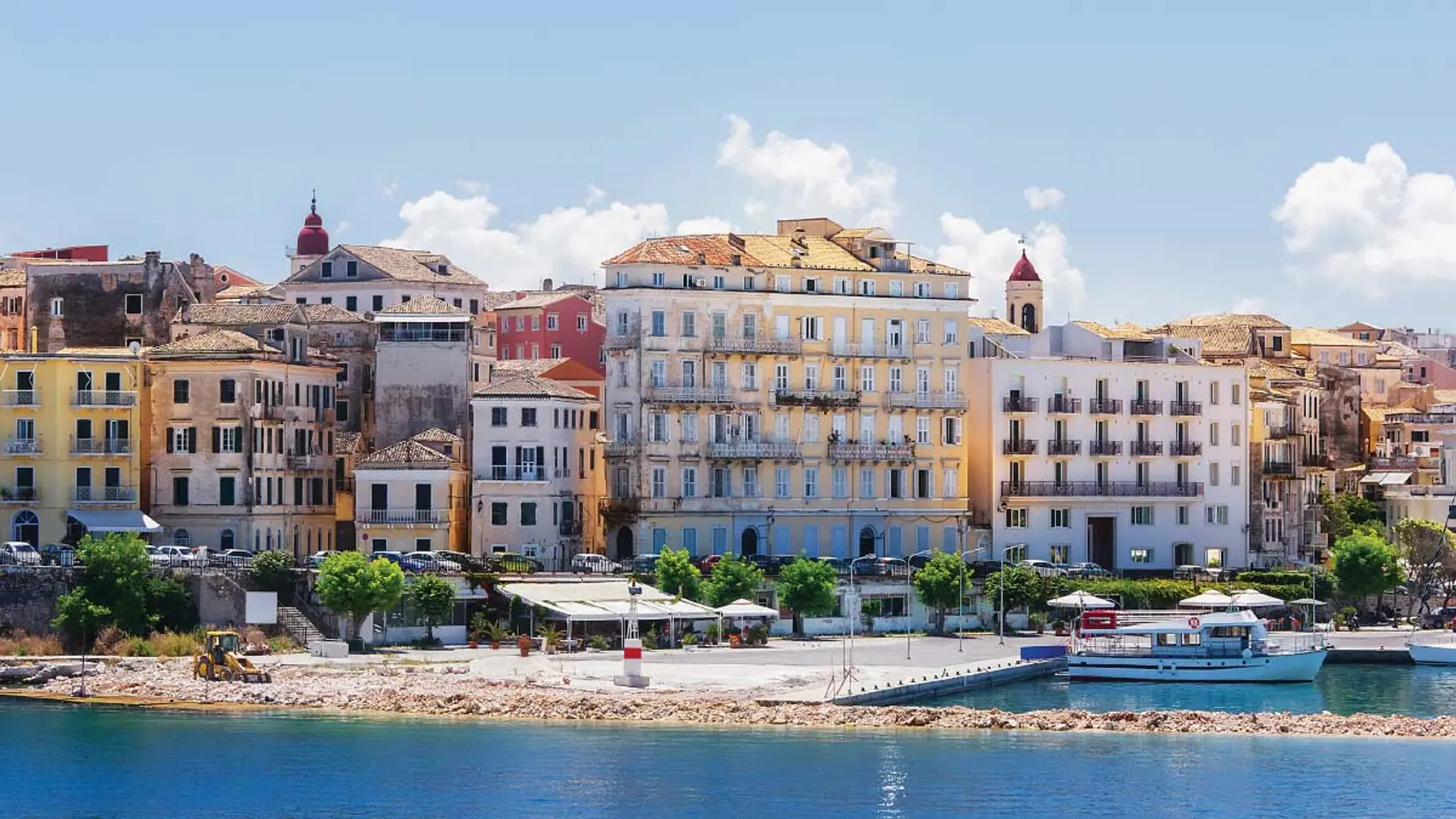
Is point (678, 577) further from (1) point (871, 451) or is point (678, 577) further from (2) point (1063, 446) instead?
(2) point (1063, 446)

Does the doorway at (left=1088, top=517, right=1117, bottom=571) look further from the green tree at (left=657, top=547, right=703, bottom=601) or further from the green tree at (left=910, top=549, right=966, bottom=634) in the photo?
the green tree at (left=657, top=547, right=703, bottom=601)

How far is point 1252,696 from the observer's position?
10400 cm

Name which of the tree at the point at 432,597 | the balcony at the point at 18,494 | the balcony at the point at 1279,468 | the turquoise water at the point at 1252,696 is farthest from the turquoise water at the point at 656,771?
the balcony at the point at 1279,468

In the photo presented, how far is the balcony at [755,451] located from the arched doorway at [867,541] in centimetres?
444

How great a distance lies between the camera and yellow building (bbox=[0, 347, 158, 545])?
→ 11281cm

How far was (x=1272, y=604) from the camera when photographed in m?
121

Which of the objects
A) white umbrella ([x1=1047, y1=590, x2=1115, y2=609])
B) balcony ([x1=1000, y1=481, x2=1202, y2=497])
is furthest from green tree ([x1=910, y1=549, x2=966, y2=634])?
balcony ([x1=1000, y1=481, x2=1202, y2=497])

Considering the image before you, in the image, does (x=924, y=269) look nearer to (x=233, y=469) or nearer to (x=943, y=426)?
(x=943, y=426)

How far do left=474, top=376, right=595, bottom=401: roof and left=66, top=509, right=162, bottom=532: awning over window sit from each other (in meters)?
14.6

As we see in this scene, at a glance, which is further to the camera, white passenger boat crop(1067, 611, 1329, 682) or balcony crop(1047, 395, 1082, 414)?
balcony crop(1047, 395, 1082, 414)

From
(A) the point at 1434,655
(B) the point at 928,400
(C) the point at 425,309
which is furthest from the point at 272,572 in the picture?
(A) the point at 1434,655

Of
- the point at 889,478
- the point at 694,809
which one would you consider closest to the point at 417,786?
the point at 694,809

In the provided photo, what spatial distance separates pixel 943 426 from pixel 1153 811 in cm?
4861

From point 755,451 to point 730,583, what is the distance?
36.1 ft
